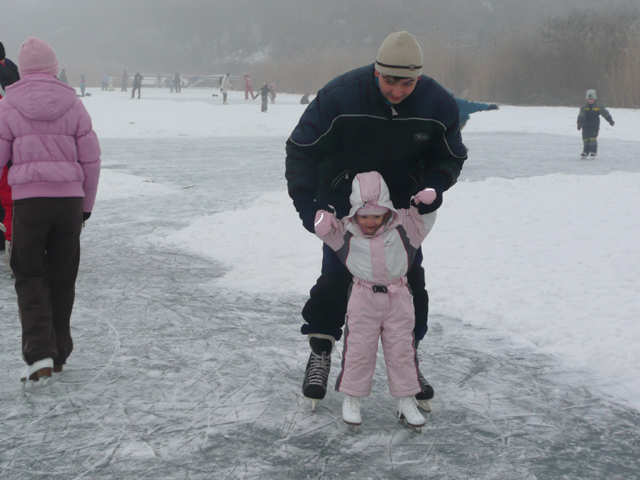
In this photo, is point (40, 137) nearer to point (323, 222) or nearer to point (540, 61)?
point (323, 222)

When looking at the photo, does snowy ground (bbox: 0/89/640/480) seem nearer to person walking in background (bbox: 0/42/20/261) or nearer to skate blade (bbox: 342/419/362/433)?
skate blade (bbox: 342/419/362/433)

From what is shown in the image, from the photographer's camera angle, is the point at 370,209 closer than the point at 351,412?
Yes

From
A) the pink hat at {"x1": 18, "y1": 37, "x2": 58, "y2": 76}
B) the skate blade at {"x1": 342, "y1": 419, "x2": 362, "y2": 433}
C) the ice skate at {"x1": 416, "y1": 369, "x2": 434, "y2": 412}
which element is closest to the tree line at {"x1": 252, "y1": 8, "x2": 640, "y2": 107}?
the pink hat at {"x1": 18, "y1": 37, "x2": 58, "y2": 76}

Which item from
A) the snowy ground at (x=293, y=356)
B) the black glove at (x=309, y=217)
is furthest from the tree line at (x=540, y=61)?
the black glove at (x=309, y=217)

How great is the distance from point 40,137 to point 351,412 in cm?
196

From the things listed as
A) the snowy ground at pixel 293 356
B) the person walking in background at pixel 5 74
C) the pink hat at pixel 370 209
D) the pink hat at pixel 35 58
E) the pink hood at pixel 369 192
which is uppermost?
the pink hat at pixel 35 58

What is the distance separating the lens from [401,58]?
9.74 ft

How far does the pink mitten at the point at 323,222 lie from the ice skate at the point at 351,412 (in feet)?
2.49

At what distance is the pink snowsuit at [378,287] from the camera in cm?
313

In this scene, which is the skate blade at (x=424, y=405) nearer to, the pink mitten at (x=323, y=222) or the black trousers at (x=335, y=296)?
the black trousers at (x=335, y=296)

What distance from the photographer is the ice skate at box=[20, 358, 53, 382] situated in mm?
3614

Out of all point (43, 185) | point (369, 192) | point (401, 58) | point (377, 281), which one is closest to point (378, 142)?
point (369, 192)

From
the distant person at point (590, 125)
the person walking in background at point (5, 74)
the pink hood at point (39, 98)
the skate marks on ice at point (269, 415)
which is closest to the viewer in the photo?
the skate marks on ice at point (269, 415)

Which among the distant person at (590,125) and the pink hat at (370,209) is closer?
the pink hat at (370,209)
